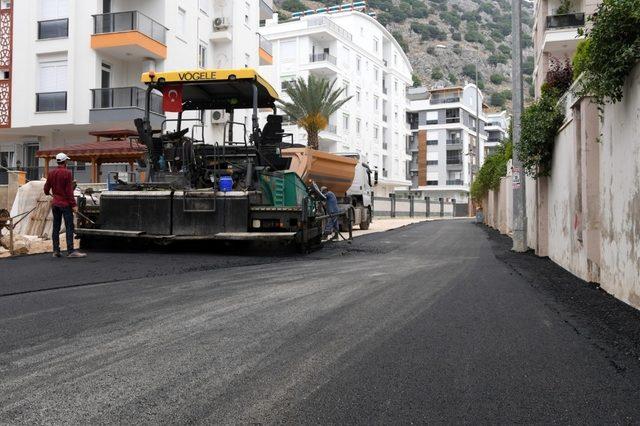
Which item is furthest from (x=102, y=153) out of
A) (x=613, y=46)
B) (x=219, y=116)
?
(x=613, y=46)

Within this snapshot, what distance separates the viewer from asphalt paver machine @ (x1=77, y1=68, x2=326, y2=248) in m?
11.8

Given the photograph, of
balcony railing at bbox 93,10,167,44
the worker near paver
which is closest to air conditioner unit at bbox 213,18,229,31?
balcony railing at bbox 93,10,167,44

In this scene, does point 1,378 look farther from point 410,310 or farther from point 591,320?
point 591,320

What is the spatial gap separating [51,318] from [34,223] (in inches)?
410

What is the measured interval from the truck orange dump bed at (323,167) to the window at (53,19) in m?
13.8

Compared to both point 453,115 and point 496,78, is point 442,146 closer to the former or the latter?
point 453,115

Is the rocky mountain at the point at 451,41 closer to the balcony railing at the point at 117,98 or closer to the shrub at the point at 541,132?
the balcony railing at the point at 117,98

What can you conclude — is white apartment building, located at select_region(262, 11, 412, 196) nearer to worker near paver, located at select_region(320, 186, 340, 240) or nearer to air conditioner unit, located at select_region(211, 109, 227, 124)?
worker near paver, located at select_region(320, 186, 340, 240)

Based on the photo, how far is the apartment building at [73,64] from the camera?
25781mm

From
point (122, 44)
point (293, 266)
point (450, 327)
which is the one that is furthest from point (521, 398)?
point (122, 44)

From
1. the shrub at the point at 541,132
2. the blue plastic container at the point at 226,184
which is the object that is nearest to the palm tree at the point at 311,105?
the shrub at the point at 541,132

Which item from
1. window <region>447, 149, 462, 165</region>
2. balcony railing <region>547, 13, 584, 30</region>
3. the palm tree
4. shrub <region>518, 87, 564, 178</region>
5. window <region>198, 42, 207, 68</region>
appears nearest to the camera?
shrub <region>518, 87, 564, 178</region>

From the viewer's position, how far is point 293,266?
1063cm

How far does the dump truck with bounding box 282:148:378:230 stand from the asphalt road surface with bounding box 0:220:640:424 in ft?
27.4
